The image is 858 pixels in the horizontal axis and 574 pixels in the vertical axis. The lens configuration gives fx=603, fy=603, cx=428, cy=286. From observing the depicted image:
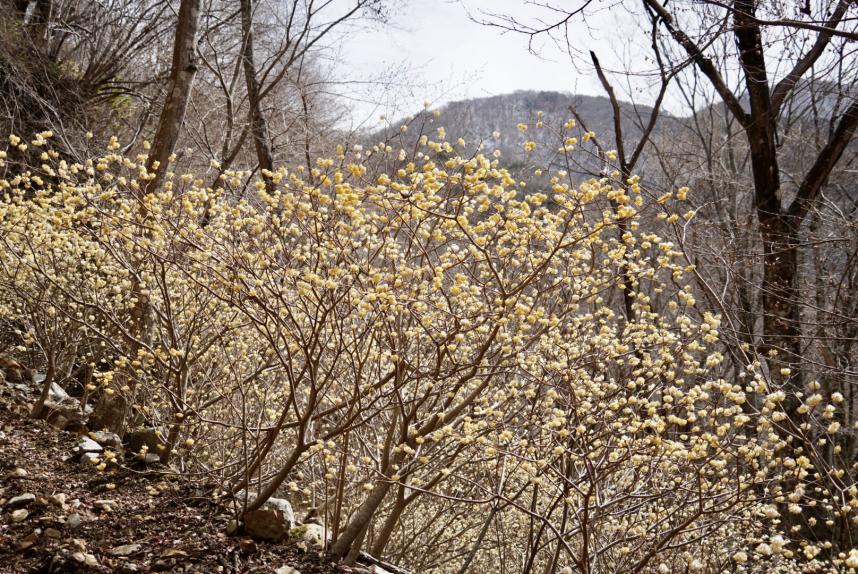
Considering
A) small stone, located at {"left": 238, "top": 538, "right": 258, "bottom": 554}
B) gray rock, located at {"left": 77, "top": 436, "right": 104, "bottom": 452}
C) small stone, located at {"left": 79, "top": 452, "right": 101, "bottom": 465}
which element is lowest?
small stone, located at {"left": 238, "top": 538, "right": 258, "bottom": 554}

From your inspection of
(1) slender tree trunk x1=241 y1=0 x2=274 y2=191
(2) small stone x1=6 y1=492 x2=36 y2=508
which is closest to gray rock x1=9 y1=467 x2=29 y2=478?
(2) small stone x1=6 y1=492 x2=36 y2=508

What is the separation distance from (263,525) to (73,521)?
1.02 metres

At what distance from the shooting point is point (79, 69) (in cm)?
1100

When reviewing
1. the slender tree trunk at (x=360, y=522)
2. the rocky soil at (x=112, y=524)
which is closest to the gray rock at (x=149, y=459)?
the rocky soil at (x=112, y=524)

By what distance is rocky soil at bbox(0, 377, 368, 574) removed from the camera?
3.04m

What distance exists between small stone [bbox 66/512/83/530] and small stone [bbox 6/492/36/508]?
27 cm

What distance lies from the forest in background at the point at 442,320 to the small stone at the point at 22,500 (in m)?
0.79

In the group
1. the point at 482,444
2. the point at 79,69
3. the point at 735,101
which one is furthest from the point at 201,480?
the point at 79,69

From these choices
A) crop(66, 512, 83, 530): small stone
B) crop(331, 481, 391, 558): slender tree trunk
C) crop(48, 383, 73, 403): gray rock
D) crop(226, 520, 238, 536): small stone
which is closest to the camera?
crop(66, 512, 83, 530): small stone

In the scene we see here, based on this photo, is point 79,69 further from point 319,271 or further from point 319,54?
point 319,271

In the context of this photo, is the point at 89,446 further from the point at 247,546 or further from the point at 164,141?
the point at 164,141

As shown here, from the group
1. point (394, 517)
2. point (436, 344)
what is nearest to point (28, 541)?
point (394, 517)

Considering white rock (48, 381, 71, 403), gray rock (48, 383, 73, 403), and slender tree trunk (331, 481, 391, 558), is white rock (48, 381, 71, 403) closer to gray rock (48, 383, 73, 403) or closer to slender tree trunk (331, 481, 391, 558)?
gray rock (48, 383, 73, 403)

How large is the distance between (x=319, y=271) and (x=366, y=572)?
1795mm
